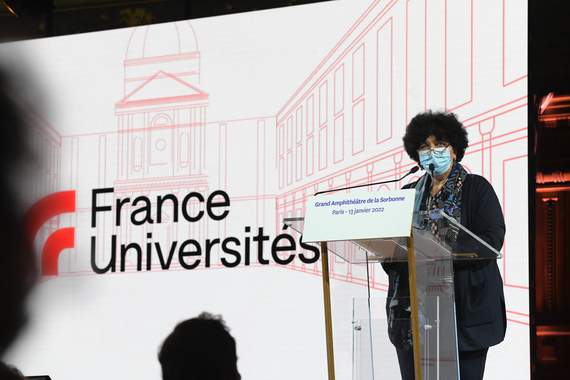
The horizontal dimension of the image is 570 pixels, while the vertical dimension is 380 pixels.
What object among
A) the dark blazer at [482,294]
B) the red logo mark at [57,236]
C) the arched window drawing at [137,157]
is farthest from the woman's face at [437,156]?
the red logo mark at [57,236]

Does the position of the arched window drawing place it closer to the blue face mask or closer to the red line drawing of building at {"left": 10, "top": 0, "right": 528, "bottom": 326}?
the red line drawing of building at {"left": 10, "top": 0, "right": 528, "bottom": 326}

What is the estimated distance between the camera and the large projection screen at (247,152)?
3.22 m

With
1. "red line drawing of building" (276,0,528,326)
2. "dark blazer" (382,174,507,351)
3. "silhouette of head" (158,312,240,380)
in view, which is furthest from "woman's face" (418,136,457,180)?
"silhouette of head" (158,312,240,380)

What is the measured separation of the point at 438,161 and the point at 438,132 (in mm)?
208

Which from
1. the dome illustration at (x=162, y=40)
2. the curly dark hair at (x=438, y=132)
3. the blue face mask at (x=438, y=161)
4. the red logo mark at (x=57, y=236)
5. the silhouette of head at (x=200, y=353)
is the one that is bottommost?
the silhouette of head at (x=200, y=353)

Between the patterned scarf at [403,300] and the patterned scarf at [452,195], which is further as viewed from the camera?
the patterned scarf at [452,195]

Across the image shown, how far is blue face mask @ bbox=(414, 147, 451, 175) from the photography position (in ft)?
7.98

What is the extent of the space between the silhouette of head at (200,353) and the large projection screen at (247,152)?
2068mm

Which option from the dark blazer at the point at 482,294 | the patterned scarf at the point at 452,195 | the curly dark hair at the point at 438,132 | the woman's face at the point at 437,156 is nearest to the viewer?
the dark blazer at the point at 482,294

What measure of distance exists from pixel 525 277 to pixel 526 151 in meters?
0.67

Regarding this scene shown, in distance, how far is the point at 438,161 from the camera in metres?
2.45

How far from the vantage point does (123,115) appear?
161 inches

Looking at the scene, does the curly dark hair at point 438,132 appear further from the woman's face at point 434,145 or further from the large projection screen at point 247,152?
the large projection screen at point 247,152

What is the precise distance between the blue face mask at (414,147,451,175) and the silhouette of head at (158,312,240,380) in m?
1.35
